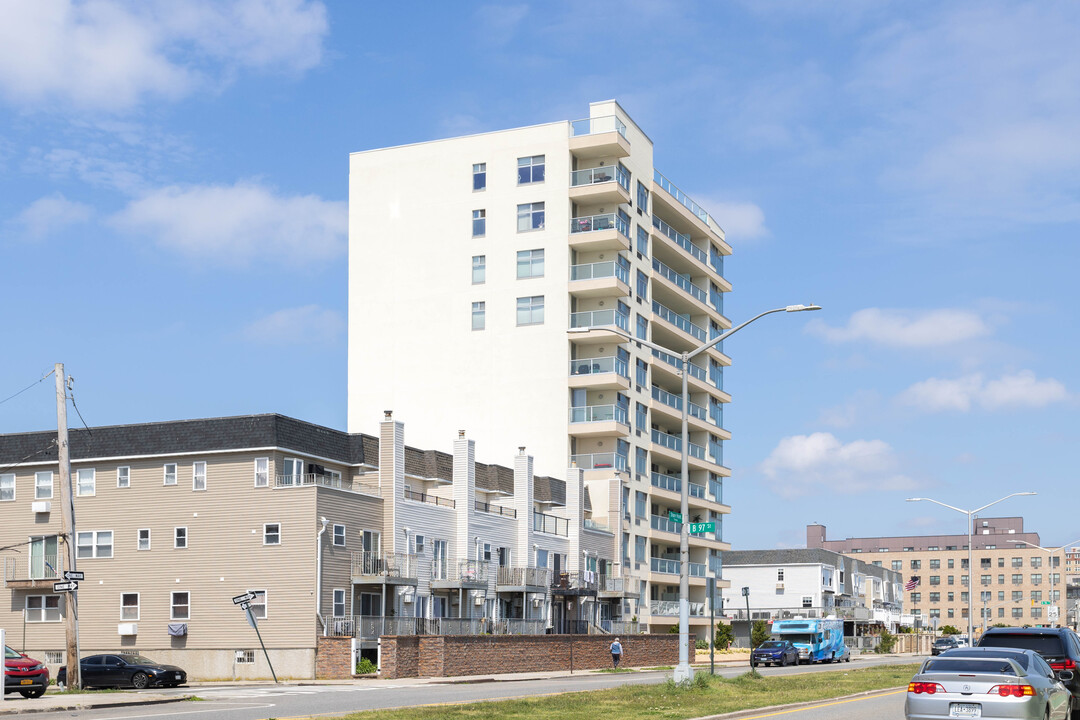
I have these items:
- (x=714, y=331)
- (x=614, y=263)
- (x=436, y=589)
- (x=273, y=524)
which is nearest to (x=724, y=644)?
(x=714, y=331)

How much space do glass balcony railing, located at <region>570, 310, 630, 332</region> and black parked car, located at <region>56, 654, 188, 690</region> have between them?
1536 inches

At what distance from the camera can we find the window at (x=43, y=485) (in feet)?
187

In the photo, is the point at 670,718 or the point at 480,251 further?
the point at 480,251

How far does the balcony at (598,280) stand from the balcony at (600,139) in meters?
6.77

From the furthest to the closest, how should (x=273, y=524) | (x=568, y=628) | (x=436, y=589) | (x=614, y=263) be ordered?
(x=614, y=263)
(x=568, y=628)
(x=436, y=589)
(x=273, y=524)

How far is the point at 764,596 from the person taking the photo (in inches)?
4860

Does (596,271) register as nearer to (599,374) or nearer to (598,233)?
(598,233)

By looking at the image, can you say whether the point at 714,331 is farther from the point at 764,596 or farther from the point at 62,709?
the point at 62,709

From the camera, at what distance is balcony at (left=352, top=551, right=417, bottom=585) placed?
5366cm

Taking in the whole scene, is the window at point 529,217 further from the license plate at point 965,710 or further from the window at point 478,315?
the license plate at point 965,710

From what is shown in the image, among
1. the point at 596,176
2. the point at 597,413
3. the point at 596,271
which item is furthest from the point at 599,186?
the point at 597,413

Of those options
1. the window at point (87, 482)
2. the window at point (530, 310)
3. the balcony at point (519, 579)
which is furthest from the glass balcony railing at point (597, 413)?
the window at point (87, 482)

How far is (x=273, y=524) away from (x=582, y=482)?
2428 centimetres

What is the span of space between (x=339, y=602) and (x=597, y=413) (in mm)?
28051
